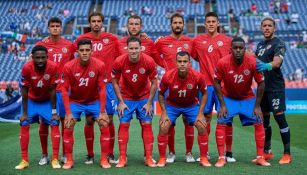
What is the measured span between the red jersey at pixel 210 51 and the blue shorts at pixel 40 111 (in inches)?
101

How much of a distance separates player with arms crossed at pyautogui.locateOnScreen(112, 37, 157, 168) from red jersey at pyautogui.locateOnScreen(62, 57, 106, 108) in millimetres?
272

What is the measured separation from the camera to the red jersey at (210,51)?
8.74m

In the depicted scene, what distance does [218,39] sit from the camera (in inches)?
347

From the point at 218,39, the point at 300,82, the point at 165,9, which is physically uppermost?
the point at 165,9

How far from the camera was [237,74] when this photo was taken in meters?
8.16

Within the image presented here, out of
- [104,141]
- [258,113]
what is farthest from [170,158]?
[258,113]

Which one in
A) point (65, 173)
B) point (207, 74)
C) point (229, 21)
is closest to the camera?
point (65, 173)

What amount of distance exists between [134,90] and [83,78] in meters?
0.84

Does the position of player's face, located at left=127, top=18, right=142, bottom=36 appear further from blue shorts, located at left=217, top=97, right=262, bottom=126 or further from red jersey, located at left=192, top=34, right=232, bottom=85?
blue shorts, located at left=217, top=97, right=262, bottom=126

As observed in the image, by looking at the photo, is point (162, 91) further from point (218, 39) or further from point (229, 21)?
point (229, 21)

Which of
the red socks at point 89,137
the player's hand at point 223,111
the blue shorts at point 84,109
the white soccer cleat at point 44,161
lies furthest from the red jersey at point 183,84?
the white soccer cleat at point 44,161

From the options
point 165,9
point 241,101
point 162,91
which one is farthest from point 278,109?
point 165,9

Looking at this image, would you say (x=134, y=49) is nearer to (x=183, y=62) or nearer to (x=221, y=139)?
(x=183, y=62)

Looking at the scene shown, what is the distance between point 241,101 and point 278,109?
675 mm
